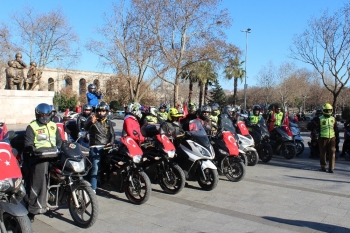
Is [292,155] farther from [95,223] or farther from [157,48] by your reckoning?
[157,48]

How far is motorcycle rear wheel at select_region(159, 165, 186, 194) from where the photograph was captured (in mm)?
6074

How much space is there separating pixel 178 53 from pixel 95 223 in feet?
56.4

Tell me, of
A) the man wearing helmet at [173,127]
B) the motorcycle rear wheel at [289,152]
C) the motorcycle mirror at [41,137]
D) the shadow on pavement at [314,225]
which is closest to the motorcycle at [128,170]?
the man wearing helmet at [173,127]

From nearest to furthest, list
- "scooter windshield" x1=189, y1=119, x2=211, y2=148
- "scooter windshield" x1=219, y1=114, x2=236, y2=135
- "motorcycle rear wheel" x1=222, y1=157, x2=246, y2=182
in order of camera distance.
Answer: "scooter windshield" x1=189, y1=119, x2=211, y2=148, "motorcycle rear wheel" x1=222, y1=157, x2=246, y2=182, "scooter windshield" x1=219, y1=114, x2=236, y2=135

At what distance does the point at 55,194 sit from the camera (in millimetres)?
4707

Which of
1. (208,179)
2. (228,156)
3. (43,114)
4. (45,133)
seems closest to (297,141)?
(228,156)

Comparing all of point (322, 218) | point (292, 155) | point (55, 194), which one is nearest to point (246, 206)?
point (322, 218)

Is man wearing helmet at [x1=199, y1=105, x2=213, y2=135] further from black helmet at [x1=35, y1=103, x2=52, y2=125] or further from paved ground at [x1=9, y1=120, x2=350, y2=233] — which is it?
black helmet at [x1=35, y1=103, x2=52, y2=125]

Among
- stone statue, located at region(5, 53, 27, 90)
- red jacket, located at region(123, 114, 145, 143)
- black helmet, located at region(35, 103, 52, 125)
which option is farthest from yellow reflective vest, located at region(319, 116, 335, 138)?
stone statue, located at region(5, 53, 27, 90)

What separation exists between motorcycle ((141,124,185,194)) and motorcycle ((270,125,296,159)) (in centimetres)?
540

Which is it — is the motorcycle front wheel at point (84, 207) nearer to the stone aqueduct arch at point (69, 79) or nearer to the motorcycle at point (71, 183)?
the motorcycle at point (71, 183)

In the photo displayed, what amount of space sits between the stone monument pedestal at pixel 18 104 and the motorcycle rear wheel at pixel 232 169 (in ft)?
61.0

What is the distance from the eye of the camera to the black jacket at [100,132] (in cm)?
603

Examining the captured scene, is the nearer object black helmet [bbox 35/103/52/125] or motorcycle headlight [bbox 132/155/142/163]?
black helmet [bbox 35/103/52/125]
